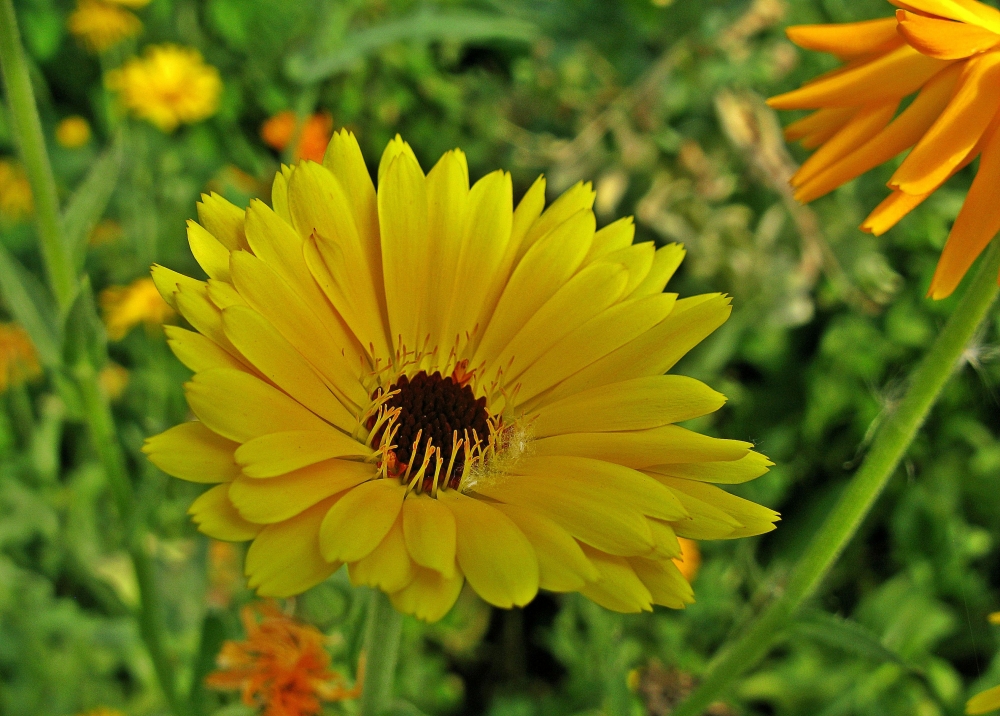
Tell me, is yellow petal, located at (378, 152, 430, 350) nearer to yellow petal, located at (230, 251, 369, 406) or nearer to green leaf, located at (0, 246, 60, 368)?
yellow petal, located at (230, 251, 369, 406)

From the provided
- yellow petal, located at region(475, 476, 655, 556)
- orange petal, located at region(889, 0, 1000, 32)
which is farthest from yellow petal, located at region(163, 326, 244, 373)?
orange petal, located at region(889, 0, 1000, 32)

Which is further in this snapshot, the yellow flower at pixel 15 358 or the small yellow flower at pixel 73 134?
the small yellow flower at pixel 73 134

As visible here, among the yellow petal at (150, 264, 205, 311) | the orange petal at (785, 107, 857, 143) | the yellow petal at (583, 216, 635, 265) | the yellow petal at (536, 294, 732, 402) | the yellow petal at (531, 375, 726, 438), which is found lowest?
the yellow petal at (150, 264, 205, 311)

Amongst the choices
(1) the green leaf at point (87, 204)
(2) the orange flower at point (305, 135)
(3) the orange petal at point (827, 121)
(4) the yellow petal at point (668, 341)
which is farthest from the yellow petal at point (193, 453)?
(2) the orange flower at point (305, 135)

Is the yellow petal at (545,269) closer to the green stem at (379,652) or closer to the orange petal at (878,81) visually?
the orange petal at (878,81)

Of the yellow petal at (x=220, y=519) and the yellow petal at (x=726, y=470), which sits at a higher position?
the yellow petal at (x=726, y=470)
